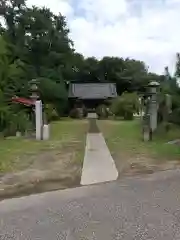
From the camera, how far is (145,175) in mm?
8188

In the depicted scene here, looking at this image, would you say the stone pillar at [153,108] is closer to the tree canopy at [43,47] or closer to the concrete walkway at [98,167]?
the concrete walkway at [98,167]

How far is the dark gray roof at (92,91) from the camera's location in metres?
43.1

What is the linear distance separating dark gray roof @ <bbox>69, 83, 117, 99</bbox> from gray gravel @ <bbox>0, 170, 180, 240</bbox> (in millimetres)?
35997

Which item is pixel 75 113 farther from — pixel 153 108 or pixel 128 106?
pixel 153 108

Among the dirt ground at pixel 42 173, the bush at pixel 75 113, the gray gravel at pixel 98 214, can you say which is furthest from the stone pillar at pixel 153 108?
the bush at pixel 75 113

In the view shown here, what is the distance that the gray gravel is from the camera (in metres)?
4.34

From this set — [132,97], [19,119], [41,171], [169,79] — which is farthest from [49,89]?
Answer: [41,171]

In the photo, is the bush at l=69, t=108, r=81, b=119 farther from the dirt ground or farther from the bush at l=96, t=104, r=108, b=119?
the dirt ground

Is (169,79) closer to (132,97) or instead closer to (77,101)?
(132,97)

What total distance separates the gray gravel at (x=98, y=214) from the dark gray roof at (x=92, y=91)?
35997mm

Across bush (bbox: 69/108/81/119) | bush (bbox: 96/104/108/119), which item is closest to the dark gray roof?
bush (bbox: 96/104/108/119)

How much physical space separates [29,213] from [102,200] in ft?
4.07

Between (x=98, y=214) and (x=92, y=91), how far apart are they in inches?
1560

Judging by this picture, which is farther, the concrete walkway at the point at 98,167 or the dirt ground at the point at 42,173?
the concrete walkway at the point at 98,167
